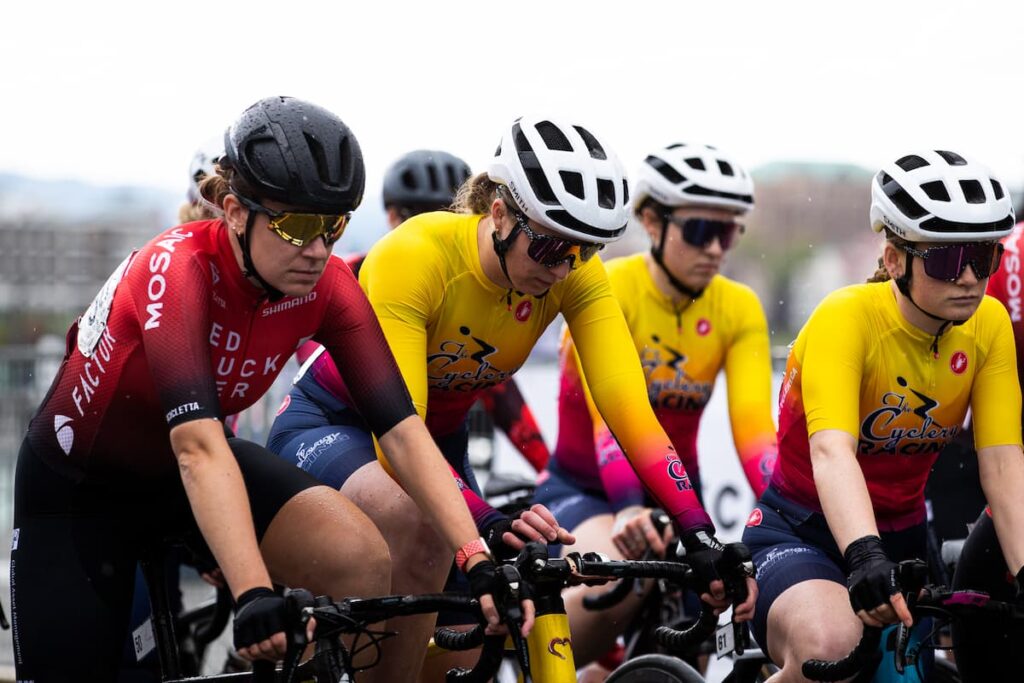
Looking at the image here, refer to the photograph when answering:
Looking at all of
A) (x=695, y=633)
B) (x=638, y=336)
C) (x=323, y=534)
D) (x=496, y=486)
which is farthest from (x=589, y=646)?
(x=323, y=534)

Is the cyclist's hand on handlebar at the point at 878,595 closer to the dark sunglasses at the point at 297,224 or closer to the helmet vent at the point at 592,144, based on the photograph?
the helmet vent at the point at 592,144

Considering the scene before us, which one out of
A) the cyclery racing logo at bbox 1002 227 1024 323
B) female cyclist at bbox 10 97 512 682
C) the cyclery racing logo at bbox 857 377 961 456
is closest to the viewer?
female cyclist at bbox 10 97 512 682

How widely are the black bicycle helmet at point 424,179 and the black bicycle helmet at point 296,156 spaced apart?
365 cm

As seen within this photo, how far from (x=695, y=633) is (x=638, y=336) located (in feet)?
8.59

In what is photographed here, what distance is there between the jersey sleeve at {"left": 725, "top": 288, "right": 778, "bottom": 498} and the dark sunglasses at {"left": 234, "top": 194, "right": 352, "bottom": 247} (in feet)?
8.81

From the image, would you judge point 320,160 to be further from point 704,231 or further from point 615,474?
point 704,231

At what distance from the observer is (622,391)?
190 inches

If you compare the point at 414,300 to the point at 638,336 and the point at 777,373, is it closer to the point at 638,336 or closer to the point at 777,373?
the point at 638,336

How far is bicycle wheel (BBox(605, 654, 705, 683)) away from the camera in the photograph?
475cm

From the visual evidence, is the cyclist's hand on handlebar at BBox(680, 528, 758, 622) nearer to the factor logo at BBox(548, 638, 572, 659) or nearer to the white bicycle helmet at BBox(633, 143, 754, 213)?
the factor logo at BBox(548, 638, 572, 659)

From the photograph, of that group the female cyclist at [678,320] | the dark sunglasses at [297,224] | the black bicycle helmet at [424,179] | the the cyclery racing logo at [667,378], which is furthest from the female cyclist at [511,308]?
the black bicycle helmet at [424,179]

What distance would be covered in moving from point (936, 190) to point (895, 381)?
0.64m

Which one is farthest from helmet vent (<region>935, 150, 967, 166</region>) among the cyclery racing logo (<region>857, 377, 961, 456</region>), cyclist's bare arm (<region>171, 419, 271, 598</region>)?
cyclist's bare arm (<region>171, 419, 271, 598</region>)

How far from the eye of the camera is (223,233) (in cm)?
405
